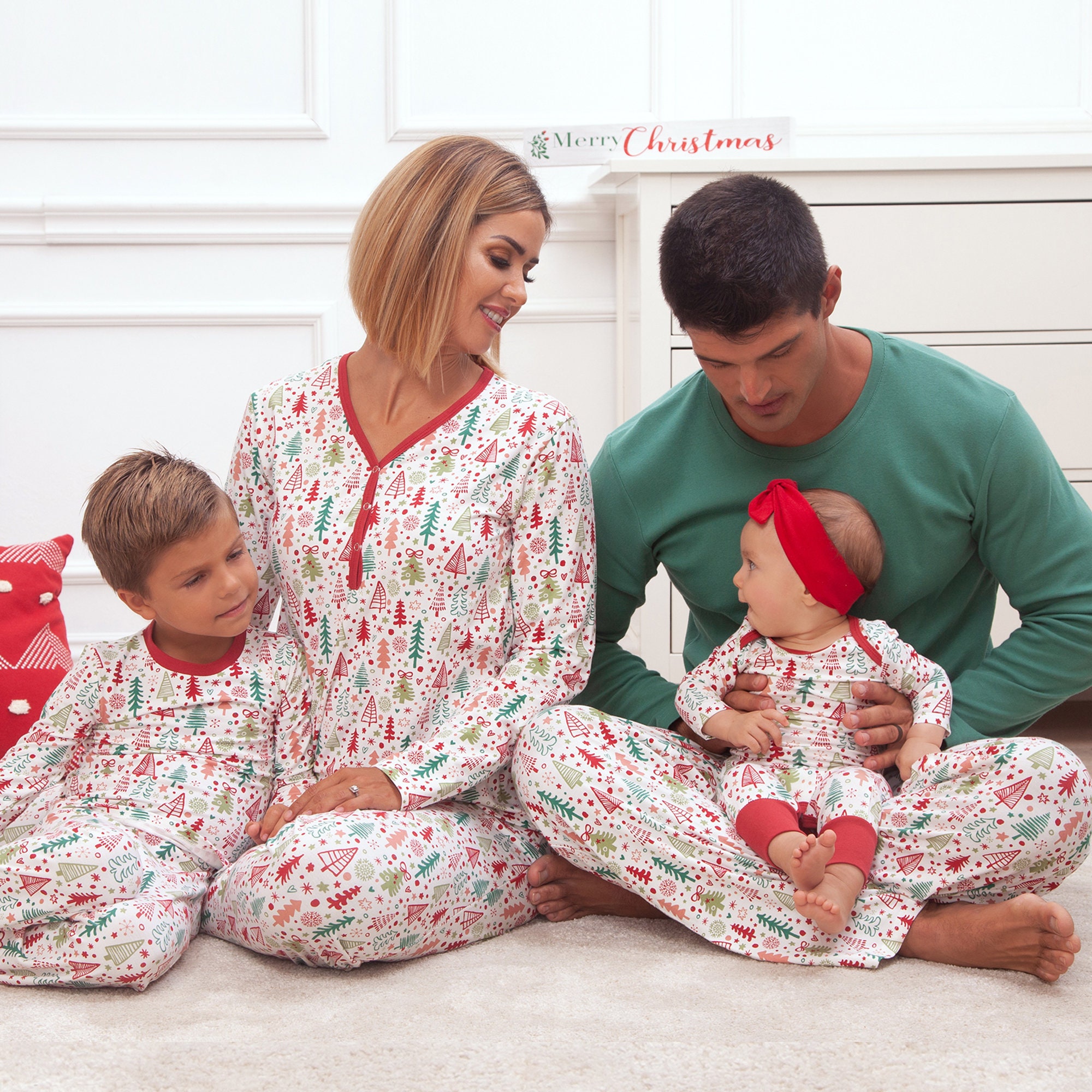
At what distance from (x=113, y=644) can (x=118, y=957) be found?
416 mm

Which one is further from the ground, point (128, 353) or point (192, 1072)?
point (128, 353)

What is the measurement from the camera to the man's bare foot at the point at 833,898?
1.12m

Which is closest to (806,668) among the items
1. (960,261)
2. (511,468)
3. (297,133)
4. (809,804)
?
(809,804)

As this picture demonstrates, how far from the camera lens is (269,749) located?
55.5 inches

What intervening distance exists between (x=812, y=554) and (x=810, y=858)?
1.15 ft

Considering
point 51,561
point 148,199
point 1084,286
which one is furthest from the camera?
point 148,199

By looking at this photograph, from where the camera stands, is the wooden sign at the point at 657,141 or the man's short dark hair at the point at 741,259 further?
the wooden sign at the point at 657,141

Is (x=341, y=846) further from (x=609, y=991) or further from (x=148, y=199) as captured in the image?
(x=148, y=199)

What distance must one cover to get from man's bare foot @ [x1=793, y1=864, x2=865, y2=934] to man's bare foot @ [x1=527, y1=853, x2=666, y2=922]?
23 cm

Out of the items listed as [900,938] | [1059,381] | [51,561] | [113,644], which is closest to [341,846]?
[113,644]

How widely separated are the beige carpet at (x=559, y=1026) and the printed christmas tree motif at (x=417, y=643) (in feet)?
1.08

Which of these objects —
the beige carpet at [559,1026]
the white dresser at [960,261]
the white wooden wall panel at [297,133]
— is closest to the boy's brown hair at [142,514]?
the beige carpet at [559,1026]

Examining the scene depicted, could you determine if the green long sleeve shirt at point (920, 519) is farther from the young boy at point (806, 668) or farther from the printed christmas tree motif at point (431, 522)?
the printed christmas tree motif at point (431, 522)

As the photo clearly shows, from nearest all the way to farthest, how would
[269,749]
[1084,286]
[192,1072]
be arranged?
[192,1072], [269,749], [1084,286]
